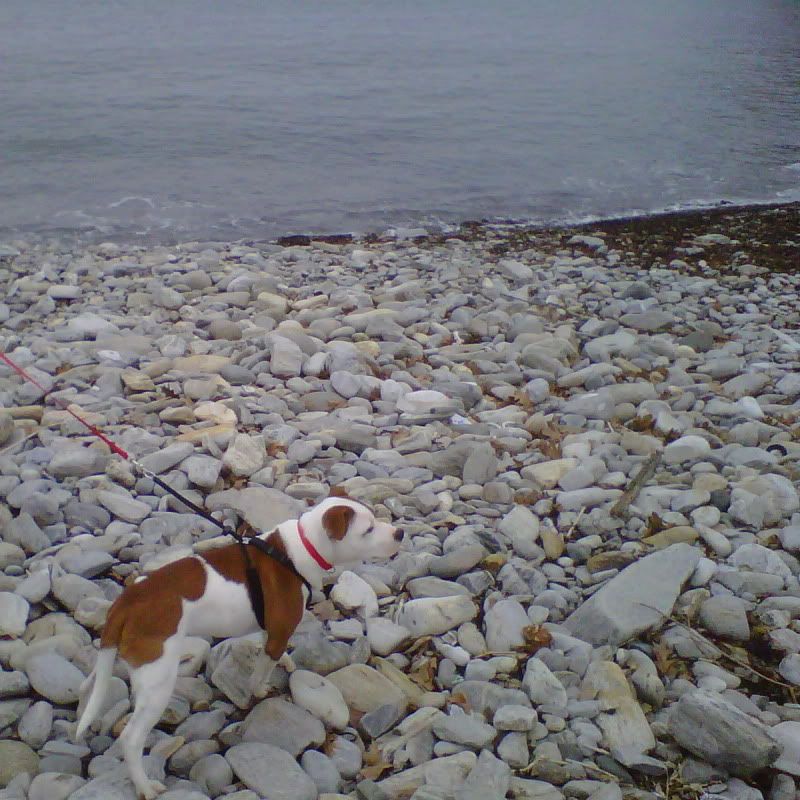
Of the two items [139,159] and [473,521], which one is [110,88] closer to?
[139,159]

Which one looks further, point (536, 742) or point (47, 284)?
point (47, 284)

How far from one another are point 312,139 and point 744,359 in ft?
43.9

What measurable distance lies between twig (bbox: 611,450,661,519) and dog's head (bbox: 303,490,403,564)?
1.60 m

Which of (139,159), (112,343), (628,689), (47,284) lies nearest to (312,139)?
(139,159)

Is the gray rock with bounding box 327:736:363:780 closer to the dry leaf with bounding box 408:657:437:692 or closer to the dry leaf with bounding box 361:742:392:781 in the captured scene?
the dry leaf with bounding box 361:742:392:781

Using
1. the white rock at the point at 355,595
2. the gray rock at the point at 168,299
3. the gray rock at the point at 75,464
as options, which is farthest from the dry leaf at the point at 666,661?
the gray rock at the point at 168,299

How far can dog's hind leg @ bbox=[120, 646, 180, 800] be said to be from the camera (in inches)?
106

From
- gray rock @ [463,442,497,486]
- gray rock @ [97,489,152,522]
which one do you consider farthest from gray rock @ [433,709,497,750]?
gray rock @ [97,489,152,522]

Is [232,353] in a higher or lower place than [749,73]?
lower

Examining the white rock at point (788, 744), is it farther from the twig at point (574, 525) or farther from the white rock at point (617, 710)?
the twig at point (574, 525)

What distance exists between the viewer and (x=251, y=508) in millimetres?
4352

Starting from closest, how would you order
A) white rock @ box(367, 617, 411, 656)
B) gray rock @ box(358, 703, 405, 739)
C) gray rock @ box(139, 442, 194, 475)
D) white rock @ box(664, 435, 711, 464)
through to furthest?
gray rock @ box(358, 703, 405, 739) < white rock @ box(367, 617, 411, 656) < gray rock @ box(139, 442, 194, 475) < white rock @ box(664, 435, 711, 464)

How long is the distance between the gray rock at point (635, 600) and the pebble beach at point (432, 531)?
0.01 m

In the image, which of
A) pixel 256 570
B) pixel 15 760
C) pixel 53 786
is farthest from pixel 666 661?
pixel 15 760
